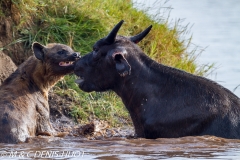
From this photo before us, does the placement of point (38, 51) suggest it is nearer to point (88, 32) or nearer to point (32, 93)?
point (32, 93)

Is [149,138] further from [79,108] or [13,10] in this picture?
[13,10]

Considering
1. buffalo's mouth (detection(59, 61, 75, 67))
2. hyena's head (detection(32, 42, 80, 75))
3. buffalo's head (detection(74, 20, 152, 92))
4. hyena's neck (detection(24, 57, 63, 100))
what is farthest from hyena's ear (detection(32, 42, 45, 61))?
buffalo's head (detection(74, 20, 152, 92))

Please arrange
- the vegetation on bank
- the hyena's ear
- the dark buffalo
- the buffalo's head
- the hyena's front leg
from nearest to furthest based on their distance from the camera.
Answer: the dark buffalo
the buffalo's head
the hyena's front leg
the hyena's ear
the vegetation on bank

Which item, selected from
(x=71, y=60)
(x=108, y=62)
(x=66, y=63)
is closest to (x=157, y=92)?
(x=108, y=62)

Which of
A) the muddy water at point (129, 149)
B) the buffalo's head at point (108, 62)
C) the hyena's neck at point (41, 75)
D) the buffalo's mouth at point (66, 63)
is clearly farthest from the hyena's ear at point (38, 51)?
the muddy water at point (129, 149)

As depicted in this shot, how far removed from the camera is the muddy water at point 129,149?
9.29 metres

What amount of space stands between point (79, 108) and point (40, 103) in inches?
64.7

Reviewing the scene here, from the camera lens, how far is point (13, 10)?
1331 centimetres

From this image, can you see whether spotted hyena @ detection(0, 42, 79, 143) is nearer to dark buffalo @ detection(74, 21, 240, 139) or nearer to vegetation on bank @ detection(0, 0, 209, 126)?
dark buffalo @ detection(74, 21, 240, 139)

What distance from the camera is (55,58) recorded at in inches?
460

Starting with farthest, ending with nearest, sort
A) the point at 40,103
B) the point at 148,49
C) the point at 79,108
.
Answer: the point at 148,49 < the point at 79,108 < the point at 40,103

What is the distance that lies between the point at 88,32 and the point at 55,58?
238 centimetres

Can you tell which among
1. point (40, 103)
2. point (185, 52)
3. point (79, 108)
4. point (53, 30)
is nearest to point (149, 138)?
point (40, 103)

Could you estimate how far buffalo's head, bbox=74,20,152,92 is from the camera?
416 inches
